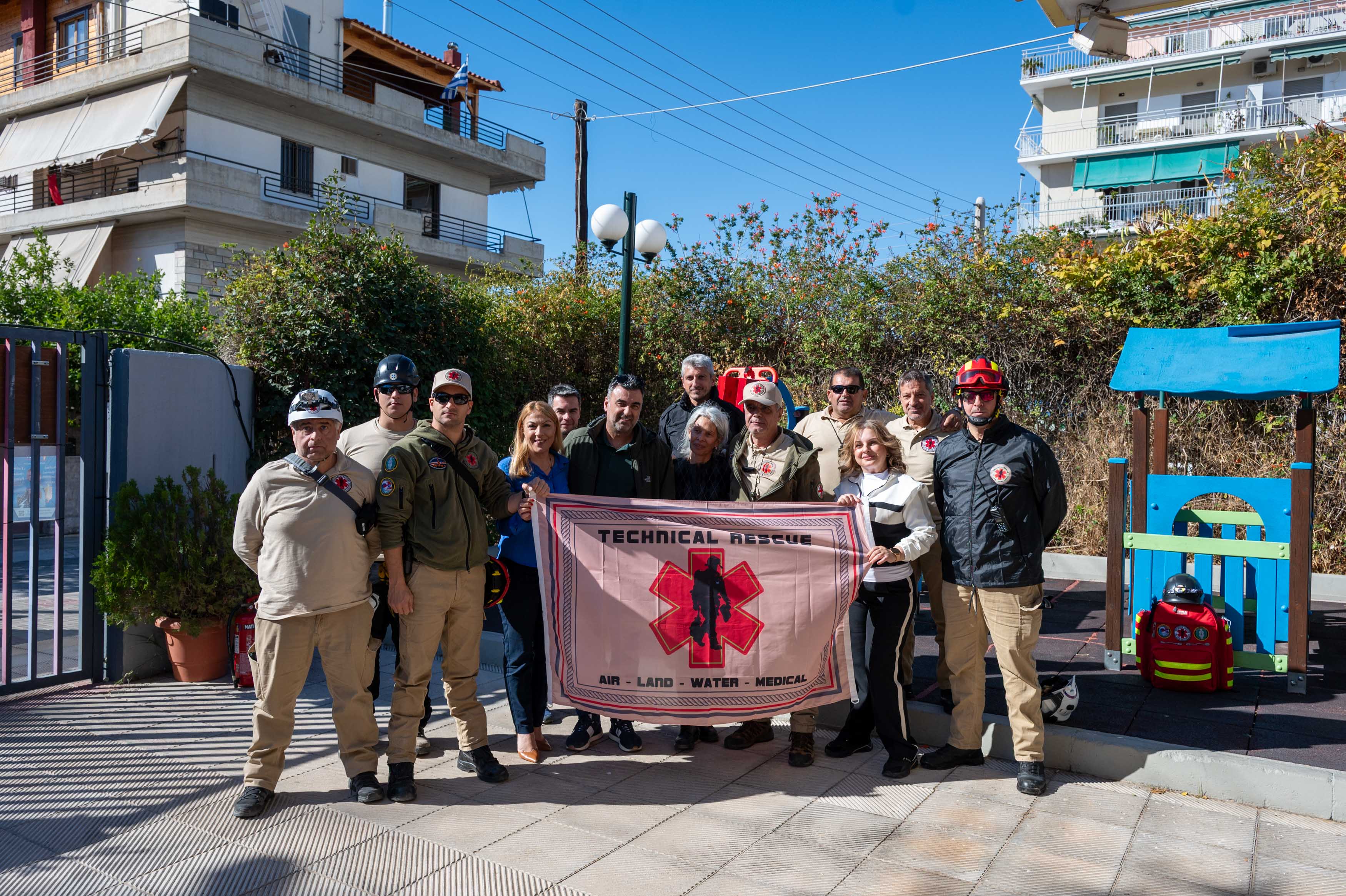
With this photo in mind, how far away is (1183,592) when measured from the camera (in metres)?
5.61

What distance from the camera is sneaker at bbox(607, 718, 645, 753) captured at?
5.04 meters

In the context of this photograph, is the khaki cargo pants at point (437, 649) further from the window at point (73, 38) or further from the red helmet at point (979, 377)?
the window at point (73, 38)

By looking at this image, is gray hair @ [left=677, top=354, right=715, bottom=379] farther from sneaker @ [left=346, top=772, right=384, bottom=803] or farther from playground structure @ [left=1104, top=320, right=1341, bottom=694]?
sneaker @ [left=346, top=772, right=384, bottom=803]

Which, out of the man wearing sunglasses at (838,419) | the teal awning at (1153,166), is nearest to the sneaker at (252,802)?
the man wearing sunglasses at (838,419)

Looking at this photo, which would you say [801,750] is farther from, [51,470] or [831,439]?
[51,470]

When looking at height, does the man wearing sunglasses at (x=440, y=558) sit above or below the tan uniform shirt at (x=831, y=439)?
below

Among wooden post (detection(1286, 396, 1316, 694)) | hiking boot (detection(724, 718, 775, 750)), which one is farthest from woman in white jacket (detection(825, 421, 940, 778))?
wooden post (detection(1286, 396, 1316, 694))

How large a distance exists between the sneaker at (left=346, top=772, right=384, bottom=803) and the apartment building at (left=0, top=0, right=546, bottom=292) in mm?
21374

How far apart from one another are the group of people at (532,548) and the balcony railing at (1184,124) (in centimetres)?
3917

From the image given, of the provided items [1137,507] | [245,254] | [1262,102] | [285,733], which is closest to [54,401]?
[285,733]

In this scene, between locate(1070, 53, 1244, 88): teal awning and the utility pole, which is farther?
locate(1070, 53, 1244, 88): teal awning

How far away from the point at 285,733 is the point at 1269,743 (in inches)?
195

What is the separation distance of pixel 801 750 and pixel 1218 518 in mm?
3470

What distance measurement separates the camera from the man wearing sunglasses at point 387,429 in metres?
4.72
